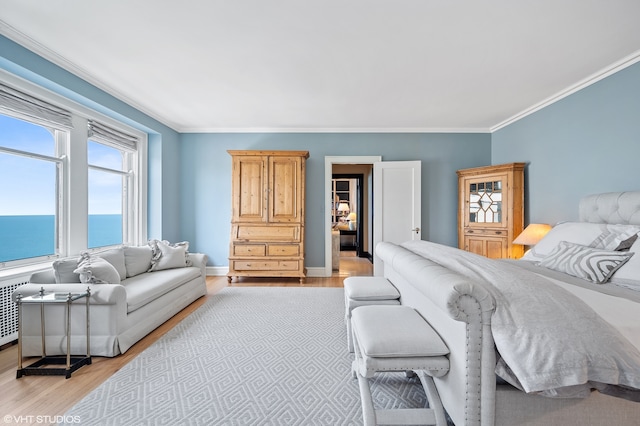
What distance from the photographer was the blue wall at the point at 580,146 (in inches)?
102

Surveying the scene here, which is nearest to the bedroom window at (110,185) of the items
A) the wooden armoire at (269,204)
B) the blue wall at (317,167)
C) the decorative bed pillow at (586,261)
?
the blue wall at (317,167)

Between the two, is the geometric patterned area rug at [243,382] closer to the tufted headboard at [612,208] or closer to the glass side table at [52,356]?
the glass side table at [52,356]

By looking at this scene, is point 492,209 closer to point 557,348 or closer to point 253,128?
point 557,348

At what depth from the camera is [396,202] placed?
4625 millimetres

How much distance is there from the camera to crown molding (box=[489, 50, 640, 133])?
2.55 meters

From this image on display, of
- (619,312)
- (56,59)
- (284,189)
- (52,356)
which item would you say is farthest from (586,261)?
(56,59)

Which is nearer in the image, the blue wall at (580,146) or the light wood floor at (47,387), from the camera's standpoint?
the light wood floor at (47,387)

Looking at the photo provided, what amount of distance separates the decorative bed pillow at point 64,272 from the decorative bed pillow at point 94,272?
0.24 ft

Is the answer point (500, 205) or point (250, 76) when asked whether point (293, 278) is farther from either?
point (500, 205)

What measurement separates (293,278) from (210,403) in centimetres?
299

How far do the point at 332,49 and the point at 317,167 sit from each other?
2490 millimetres

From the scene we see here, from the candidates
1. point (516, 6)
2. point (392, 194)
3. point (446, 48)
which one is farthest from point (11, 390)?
point (392, 194)

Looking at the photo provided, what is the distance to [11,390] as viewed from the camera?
176cm

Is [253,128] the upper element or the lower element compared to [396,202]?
upper
